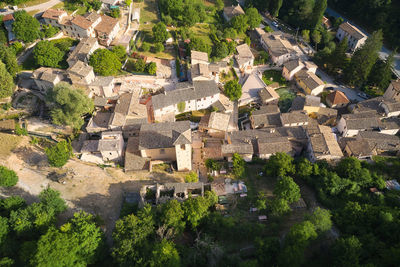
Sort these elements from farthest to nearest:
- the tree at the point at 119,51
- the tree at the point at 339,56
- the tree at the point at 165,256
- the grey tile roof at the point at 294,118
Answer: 1. the tree at the point at 339,56
2. the tree at the point at 119,51
3. the grey tile roof at the point at 294,118
4. the tree at the point at 165,256

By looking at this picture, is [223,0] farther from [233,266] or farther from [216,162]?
[233,266]

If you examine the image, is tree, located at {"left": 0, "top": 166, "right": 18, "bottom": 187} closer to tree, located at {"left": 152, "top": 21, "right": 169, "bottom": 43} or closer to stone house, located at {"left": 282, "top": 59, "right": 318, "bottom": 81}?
tree, located at {"left": 152, "top": 21, "right": 169, "bottom": 43}

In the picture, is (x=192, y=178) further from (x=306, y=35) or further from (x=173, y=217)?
(x=306, y=35)

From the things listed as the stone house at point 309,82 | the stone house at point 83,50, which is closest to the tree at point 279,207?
the stone house at point 309,82

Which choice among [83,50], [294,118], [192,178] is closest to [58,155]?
[192,178]

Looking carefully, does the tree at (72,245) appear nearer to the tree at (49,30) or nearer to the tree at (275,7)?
the tree at (49,30)

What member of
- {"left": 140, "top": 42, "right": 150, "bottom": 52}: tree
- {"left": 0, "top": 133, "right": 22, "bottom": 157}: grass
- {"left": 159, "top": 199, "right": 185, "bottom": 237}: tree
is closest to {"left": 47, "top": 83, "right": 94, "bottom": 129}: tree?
{"left": 0, "top": 133, "right": 22, "bottom": 157}: grass
